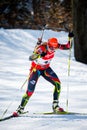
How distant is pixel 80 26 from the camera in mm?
15625

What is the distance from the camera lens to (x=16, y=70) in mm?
14914

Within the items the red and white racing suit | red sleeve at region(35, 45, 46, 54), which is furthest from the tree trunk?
red sleeve at region(35, 45, 46, 54)

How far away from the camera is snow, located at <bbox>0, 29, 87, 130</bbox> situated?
7.61 meters

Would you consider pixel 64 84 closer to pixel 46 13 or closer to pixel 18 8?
pixel 18 8

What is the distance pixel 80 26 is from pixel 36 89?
4593mm

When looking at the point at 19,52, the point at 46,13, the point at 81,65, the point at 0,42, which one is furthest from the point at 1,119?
the point at 46,13

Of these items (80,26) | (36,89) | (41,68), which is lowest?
(36,89)

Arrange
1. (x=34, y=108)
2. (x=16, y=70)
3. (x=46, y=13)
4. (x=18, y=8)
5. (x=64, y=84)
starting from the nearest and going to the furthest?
(x=34, y=108) < (x=64, y=84) < (x=16, y=70) < (x=18, y=8) < (x=46, y=13)

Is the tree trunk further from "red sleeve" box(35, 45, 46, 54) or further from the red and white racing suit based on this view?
"red sleeve" box(35, 45, 46, 54)

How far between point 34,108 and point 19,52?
8.91 m

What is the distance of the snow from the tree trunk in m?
0.62

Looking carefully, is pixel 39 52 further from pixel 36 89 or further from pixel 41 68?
pixel 36 89

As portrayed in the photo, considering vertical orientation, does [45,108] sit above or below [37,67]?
below

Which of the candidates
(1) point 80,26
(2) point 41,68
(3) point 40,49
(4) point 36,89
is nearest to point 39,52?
(3) point 40,49
